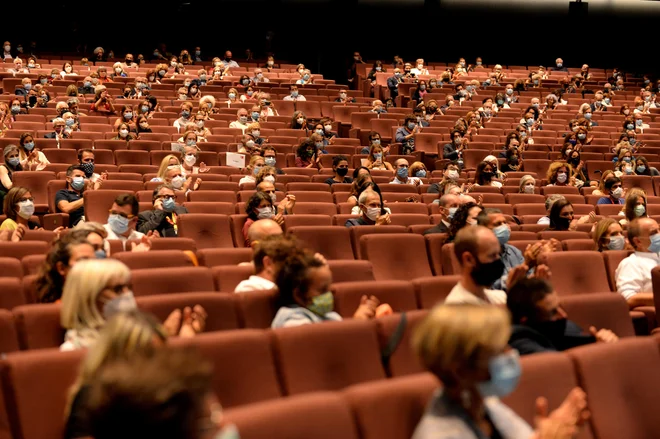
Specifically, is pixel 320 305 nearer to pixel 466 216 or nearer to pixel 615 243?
pixel 466 216

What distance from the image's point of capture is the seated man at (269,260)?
75.8 inches

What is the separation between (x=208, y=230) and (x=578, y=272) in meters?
1.57

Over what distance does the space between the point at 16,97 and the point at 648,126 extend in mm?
6431

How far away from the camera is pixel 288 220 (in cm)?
339

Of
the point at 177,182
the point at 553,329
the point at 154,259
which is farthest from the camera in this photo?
the point at 177,182

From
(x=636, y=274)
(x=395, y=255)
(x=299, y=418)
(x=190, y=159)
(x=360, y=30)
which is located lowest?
(x=636, y=274)

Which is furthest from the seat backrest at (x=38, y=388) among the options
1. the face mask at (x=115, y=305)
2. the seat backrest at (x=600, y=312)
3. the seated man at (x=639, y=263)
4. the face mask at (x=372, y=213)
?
the face mask at (x=372, y=213)

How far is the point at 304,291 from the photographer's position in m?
1.83

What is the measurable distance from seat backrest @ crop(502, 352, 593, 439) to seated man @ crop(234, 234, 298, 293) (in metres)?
0.70

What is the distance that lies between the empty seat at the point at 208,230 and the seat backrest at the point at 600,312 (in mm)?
1678

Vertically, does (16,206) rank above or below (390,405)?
above

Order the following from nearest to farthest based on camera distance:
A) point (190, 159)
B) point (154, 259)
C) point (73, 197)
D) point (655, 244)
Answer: point (154, 259), point (655, 244), point (73, 197), point (190, 159)

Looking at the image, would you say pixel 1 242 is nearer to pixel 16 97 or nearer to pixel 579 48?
pixel 16 97

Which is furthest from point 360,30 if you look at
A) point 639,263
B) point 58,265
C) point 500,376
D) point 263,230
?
point 500,376
